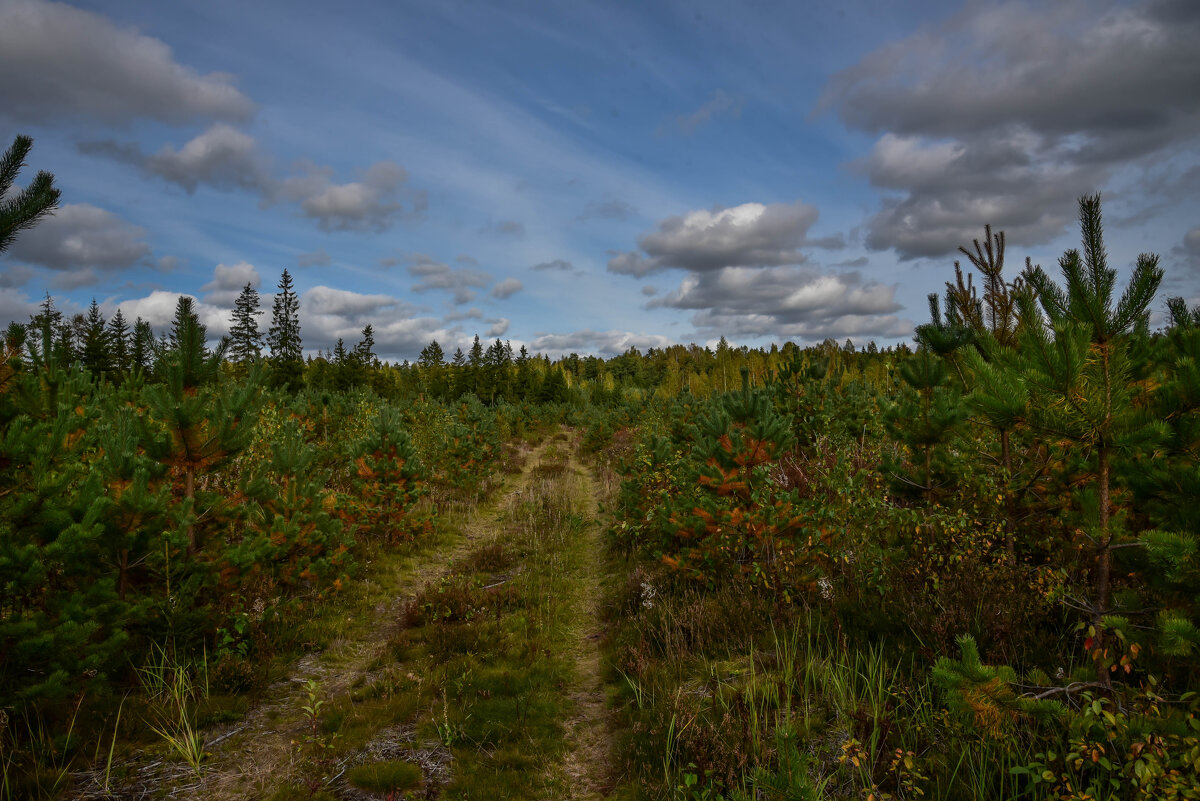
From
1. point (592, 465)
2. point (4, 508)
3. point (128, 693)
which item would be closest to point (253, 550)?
point (128, 693)

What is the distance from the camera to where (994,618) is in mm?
4195

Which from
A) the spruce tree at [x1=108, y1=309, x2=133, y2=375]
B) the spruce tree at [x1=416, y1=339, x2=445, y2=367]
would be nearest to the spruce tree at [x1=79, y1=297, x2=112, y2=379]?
the spruce tree at [x1=108, y1=309, x2=133, y2=375]

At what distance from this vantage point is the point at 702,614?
564 cm

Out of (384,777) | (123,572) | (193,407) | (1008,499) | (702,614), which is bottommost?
(384,777)

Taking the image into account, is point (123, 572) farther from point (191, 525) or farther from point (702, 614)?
point (702, 614)

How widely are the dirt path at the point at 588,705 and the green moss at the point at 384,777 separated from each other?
44.6 inches

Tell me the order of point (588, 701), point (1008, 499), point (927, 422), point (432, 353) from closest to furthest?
point (1008, 499)
point (588, 701)
point (927, 422)
point (432, 353)

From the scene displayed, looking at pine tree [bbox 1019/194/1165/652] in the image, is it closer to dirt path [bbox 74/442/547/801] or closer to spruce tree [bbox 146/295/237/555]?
dirt path [bbox 74/442/547/801]

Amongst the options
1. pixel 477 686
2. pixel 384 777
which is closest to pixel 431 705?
pixel 477 686

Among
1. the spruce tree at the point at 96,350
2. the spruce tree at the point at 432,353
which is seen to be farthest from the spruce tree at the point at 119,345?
the spruce tree at the point at 432,353

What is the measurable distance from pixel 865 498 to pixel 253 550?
6.28 metres

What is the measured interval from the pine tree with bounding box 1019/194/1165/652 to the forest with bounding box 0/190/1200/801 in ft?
0.05

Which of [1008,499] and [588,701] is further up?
[1008,499]

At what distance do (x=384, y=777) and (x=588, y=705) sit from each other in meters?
1.93
